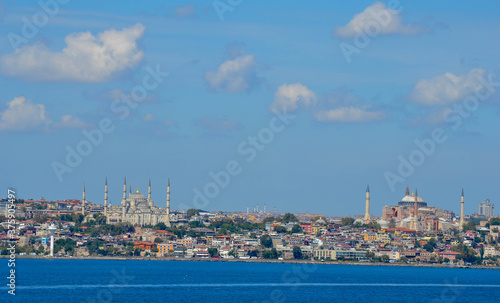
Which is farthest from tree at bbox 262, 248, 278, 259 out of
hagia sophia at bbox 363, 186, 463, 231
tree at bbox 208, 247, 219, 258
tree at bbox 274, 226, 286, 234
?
hagia sophia at bbox 363, 186, 463, 231

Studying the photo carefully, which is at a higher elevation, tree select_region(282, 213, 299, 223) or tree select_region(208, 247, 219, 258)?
tree select_region(282, 213, 299, 223)

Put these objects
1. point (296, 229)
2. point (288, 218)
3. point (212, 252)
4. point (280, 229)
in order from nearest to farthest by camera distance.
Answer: point (212, 252)
point (280, 229)
point (296, 229)
point (288, 218)

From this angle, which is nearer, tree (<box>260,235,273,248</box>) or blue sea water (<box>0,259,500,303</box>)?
blue sea water (<box>0,259,500,303</box>)

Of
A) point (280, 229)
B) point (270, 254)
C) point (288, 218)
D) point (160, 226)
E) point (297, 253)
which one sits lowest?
point (270, 254)

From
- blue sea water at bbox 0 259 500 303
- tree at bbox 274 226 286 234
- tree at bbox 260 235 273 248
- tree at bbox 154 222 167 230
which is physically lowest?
blue sea water at bbox 0 259 500 303

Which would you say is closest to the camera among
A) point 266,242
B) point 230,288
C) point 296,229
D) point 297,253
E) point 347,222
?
point 230,288

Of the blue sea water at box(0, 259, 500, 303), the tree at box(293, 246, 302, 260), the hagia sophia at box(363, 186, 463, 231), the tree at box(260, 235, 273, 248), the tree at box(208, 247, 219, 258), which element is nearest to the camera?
the blue sea water at box(0, 259, 500, 303)


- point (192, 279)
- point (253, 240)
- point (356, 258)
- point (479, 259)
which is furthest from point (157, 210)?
point (192, 279)

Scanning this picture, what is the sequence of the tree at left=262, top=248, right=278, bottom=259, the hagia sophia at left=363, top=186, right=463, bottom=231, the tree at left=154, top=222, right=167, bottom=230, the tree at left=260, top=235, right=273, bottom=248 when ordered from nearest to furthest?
the tree at left=262, top=248, right=278, bottom=259 < the tree at left=260, top=235, right=273, bottom=248 < the tree at left=154, top=222, right=167, bottom=230 < the hagia sophia at left=363, top=186, right=463, bottom=231

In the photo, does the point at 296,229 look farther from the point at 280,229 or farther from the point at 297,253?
the point at 297,253

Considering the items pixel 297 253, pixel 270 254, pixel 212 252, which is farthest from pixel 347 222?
pixel 212 252

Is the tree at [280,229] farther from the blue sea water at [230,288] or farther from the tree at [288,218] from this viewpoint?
the blue sea water at [230,288]

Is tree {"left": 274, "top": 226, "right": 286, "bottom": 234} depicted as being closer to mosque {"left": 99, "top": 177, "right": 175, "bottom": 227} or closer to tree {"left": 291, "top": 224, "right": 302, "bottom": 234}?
tree {"left": 291, "top": 224, "right": 302, "bottom": 234}
